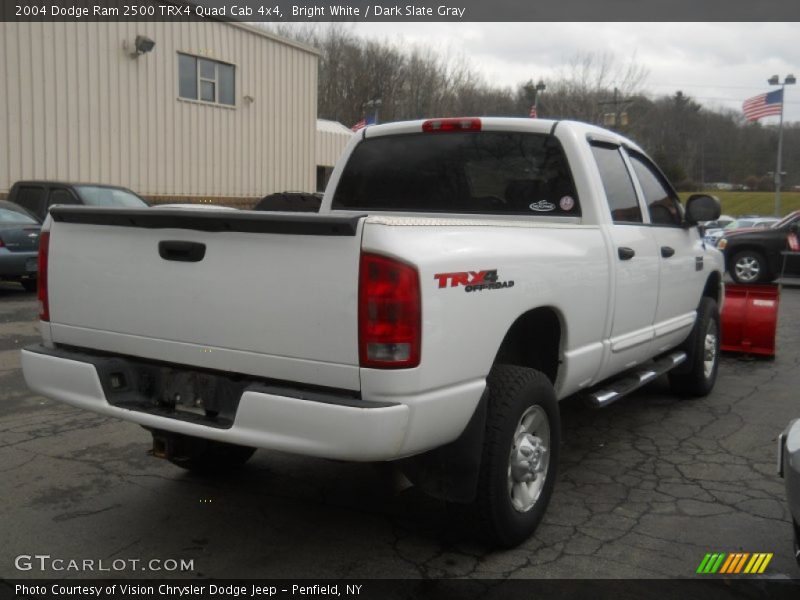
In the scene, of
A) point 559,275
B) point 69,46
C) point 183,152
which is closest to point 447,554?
point 559,275

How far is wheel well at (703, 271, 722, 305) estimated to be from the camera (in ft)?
21.4

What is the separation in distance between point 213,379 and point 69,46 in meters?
17.4

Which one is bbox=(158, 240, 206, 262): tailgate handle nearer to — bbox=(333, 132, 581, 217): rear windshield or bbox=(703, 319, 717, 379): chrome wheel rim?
bbox=(333, 132, 581, 217): rear windshield

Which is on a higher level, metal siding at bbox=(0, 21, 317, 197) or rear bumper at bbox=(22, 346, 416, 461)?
metal siding at bbox=(0, 21, 317, 197)

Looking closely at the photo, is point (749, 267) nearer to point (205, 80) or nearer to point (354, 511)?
point (205, 80)

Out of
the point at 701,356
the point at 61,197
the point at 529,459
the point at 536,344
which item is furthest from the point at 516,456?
the point at 61,197

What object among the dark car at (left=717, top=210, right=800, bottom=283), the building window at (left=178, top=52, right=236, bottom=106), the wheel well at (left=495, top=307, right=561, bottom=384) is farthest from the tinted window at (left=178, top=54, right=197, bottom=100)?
the wheel well at (left=495, top=307, right=561, bottom=384)

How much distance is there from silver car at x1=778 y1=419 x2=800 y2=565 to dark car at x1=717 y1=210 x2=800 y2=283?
15.0 meters

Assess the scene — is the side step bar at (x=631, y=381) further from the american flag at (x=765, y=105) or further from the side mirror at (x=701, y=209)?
the american flag at (x=765, y=105)

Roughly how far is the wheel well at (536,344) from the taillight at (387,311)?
119 cm

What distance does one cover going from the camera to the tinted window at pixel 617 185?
4.75 meters

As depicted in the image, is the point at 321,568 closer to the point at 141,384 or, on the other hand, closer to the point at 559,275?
the point at 141,384

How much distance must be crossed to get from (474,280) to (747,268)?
1575 cm

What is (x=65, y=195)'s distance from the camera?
13.9 m
